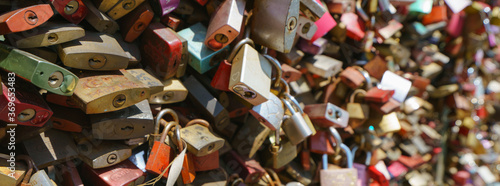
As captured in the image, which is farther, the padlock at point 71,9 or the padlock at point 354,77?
the padlock at point 354,77

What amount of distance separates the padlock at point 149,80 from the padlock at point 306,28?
20.7 inches

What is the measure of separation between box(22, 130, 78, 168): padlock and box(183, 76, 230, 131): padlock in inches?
15.4

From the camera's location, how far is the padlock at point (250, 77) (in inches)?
41.3

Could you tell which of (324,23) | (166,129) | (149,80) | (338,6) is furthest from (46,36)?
(338,6)

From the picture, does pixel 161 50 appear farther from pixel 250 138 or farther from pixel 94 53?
pixel 250 138

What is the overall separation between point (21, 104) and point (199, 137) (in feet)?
1.52

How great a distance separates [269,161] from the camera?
1.45m

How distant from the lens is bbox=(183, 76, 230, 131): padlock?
1238mm

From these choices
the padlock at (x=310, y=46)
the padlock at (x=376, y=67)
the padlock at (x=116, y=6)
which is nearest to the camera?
the padlock at (x=116, y=6)

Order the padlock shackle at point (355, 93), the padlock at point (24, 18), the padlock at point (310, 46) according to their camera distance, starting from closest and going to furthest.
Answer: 1. the padlock at point (24, 18)
2. the padlock at point (310, 46)
3. the padlock shackle at point (355, 93)

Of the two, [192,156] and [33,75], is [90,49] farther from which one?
[192,156]

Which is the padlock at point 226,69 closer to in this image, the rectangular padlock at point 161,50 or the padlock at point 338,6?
the rectangular padlock at point 161,50

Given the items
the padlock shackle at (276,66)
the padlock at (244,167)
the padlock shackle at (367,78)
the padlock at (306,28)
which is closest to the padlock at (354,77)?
the padlock shackle at (367,78)

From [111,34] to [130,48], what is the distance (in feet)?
0.22
